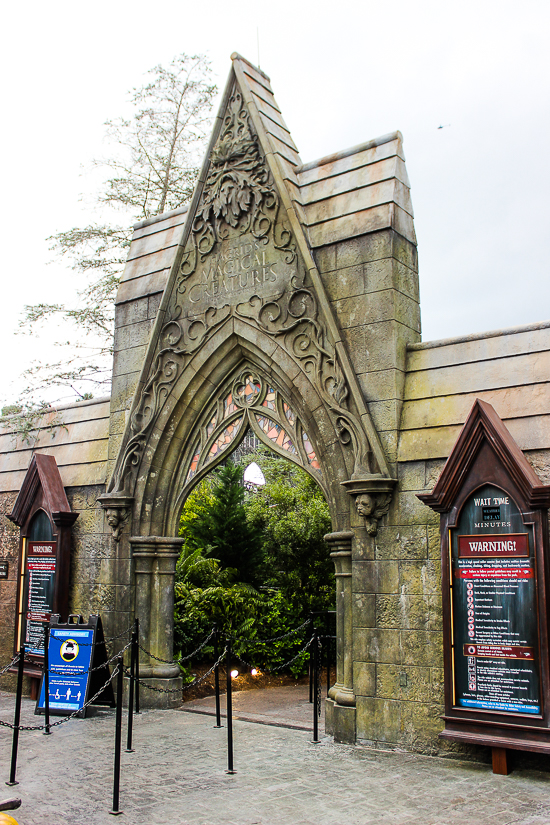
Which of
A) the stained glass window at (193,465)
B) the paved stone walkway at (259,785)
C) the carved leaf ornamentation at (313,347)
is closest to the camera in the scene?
the paved stone walkway at (259,785)

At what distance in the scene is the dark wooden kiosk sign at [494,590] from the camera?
552 cm

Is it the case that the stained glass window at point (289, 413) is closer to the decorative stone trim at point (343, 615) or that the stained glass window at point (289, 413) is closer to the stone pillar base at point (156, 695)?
the decorative stone trim at point (343, 615)

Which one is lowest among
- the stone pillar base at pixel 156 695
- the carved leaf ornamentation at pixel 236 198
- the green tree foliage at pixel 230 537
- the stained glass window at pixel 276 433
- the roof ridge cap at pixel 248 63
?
the stone pillar base at pixel 156 695

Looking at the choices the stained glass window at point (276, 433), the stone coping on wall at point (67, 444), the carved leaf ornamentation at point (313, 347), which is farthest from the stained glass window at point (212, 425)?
the stone coping on wall at point (67, 444)

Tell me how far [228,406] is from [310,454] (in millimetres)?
1390

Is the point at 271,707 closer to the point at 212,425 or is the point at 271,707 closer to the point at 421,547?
the point at 212,425

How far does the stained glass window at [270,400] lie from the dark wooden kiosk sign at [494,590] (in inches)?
95.3

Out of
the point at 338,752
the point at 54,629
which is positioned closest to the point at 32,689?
the point at 54,629

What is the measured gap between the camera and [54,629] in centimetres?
826

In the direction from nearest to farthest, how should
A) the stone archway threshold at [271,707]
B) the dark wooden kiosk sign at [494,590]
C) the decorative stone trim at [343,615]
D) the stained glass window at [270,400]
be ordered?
1. the dark wooden kiosk sign at [494,590]
2. the decorative stone trim at [343,615]
3. the stone archway threshold at [271,707]
4. the stained glass window at [270,400]

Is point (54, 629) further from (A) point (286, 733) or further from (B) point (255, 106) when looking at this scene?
(B) point (255, 106)

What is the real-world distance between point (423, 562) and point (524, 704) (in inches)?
55.7

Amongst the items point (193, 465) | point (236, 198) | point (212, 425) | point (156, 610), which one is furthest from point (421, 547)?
point (236, 198)

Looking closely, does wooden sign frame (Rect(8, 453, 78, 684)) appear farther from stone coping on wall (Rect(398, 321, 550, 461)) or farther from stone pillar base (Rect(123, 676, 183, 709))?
stone coping on wall (Rect(398, 321, 550, 461))
